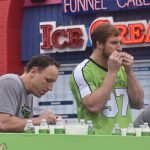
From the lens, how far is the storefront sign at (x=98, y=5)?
12.5 metres

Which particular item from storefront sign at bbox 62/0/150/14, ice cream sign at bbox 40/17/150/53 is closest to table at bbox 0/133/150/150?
ice cream sign at bbox 40/17/150/53

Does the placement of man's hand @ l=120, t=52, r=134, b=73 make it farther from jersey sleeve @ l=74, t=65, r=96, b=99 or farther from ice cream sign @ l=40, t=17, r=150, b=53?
ice cream sign @ l=40, t=17, r=150, b=53

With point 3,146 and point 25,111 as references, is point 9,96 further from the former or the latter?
point 3,146

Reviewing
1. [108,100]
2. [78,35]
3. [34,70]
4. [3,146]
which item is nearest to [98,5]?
[78,35]

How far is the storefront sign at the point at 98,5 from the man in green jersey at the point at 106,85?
7.86 m

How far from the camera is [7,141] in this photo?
3.76 m

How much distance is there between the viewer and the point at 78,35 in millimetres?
12992

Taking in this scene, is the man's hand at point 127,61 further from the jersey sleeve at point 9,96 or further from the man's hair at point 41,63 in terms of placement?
the jersey sleeve at point 9,96

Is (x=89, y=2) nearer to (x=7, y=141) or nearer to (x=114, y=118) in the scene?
(x=114, y=118)

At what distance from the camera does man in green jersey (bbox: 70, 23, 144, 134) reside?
4.45 metres

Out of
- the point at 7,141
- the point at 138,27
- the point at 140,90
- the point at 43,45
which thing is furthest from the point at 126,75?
the point at 43,45

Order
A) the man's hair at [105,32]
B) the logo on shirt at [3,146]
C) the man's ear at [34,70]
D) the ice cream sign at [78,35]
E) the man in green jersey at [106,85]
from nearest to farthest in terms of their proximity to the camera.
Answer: the logo on shirt at [3,146], the man in green jersey at [106,85], the man's hair at [105,32], the man's ear at [34,70], the ice cream sign at [78,35]

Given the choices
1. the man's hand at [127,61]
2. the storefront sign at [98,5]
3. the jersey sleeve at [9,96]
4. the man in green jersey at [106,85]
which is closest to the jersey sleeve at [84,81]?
the man in green jersey at [106,85]

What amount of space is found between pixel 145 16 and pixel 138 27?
0.34 m
